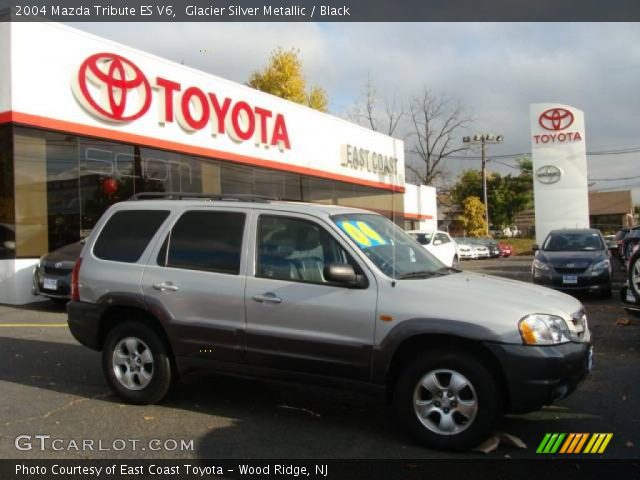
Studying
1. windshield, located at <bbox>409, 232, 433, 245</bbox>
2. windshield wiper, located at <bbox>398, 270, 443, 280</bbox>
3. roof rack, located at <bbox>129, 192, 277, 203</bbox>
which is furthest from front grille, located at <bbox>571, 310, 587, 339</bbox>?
windshield, located at <bbox>409, 232, 433, 245</bbox>

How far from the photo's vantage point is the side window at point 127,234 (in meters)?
5.55

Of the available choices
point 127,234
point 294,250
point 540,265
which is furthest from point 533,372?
point 540,265

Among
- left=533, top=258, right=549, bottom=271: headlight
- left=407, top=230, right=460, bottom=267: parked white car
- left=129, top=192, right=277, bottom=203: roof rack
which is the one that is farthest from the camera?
left=407, top=230, right=460, bottom=267: parked white car

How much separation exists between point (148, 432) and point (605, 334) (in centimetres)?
664

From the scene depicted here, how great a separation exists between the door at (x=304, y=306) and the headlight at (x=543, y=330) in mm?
1067

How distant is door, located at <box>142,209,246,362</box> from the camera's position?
16.2 feet

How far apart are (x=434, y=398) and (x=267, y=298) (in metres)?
1.49

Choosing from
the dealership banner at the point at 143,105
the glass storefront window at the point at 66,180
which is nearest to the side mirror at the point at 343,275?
the glass storefront window at the point at 66,180

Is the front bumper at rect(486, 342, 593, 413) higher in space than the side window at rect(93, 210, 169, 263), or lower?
lower

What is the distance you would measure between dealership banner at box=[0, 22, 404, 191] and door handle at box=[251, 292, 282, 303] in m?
9.68

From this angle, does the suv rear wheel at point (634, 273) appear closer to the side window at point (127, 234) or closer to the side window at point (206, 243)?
the side window at point (206, 243)

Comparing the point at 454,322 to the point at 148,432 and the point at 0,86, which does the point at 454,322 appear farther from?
the point at 0,86

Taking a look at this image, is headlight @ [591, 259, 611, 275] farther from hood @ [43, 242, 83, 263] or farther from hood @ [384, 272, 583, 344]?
hood @ [43, 242, 83, 263]

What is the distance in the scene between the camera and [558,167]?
3400 centimetres
